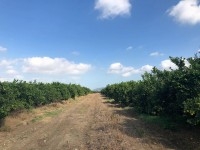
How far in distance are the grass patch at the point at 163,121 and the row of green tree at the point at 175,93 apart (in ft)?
1.28

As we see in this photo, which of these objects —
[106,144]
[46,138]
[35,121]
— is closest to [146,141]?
[106,144]

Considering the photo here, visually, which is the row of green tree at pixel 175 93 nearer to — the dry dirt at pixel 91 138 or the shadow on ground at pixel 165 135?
the shadow on ground at pixel 165 135

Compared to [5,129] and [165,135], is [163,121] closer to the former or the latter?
[165,135]

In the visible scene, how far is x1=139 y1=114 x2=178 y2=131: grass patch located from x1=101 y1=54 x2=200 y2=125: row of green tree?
0.39 m

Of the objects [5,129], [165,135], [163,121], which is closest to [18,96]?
[5,129]

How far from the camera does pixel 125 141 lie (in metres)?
13.8

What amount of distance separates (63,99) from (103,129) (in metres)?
36.1

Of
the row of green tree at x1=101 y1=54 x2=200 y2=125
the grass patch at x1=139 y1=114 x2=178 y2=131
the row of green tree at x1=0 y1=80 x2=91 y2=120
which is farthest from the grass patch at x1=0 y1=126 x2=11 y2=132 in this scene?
the row of green tree at x1=101 y1=54 x2=200 y2=125

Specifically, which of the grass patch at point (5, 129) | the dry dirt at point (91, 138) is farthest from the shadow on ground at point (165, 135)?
the grass patch at point (5, 129)

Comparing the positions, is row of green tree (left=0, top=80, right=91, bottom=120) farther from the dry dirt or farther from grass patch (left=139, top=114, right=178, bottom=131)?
grass patch (left=139, top=114, right=178, bottom=131)

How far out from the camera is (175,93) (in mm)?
17688

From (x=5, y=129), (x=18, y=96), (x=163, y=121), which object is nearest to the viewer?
(x=163, y=121)

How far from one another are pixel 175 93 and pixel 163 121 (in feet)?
8.90

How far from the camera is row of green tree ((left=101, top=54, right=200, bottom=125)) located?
13795 millimetres
